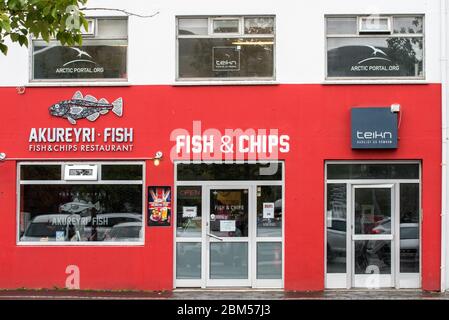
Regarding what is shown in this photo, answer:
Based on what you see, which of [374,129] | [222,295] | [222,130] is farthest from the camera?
[222,130]

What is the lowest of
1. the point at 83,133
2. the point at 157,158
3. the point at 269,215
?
the point at 269,215

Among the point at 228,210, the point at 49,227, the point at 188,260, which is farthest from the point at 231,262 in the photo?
the point at 49,227

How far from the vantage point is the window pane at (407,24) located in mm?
13930

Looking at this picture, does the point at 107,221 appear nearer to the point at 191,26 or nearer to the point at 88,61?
the point at 88,61

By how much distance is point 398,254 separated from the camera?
13.8 metres

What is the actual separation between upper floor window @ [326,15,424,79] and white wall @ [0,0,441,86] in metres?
0.17

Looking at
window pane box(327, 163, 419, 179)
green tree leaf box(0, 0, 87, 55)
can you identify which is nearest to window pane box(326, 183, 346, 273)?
window pane box(327, 163, 419, 179)

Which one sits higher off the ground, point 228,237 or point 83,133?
point 83,133

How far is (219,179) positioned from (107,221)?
232 cm

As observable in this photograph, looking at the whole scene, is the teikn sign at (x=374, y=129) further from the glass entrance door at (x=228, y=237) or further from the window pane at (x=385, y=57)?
the glass entrance door at (x=228, y=237)

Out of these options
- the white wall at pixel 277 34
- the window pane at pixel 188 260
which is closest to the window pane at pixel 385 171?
the white wall at pixel 277 34

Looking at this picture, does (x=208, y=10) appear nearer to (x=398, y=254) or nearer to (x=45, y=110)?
(x=45, y=110)

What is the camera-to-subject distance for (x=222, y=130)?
13922 mm

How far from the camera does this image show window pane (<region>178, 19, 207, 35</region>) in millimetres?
14062
